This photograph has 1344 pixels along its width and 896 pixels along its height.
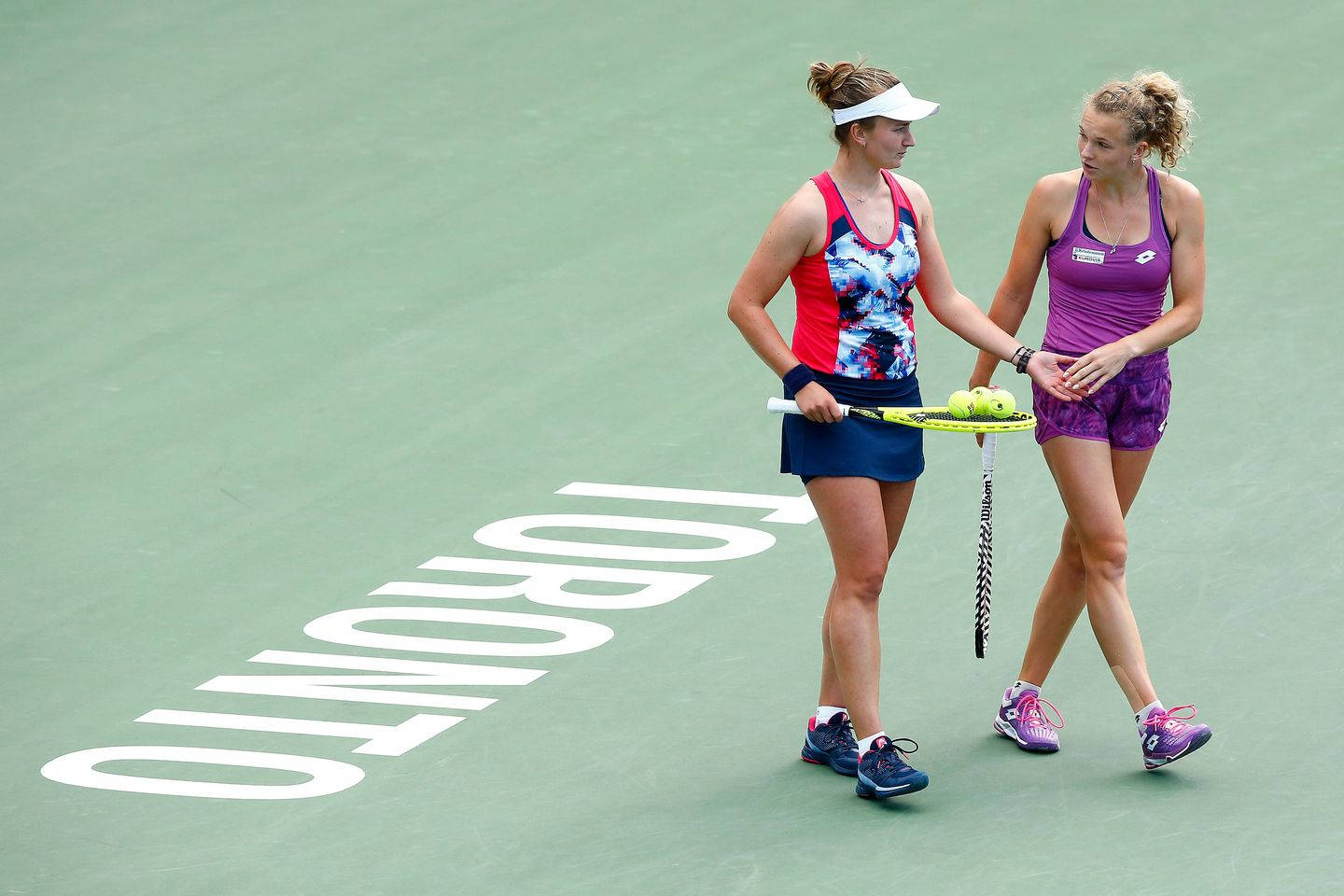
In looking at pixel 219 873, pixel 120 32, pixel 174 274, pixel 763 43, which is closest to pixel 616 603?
pixel 219 873

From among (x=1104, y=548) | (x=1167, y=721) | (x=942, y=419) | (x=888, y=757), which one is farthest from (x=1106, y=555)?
(x=888, y=757)

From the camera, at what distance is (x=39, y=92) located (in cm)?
1248

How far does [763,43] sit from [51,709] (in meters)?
6.98

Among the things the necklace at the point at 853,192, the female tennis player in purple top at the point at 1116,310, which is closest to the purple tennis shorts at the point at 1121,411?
the female tennis player in purple top at the point at 1116,310

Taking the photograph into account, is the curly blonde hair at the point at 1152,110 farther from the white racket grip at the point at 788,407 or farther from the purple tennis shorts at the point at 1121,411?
the white racket grip at the point at 788,407

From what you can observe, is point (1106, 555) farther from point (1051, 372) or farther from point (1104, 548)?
point (1051, 372)

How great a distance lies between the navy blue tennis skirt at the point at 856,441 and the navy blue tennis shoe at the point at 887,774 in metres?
0.76

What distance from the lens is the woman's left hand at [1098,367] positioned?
20.0 ft

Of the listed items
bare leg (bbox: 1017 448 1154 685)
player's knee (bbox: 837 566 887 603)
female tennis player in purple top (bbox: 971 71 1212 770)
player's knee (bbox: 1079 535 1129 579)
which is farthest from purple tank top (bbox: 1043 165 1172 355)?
player's knee (bbox: 837 566 887 603)

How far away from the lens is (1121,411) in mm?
6230

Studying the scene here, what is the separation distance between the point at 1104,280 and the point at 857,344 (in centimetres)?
75

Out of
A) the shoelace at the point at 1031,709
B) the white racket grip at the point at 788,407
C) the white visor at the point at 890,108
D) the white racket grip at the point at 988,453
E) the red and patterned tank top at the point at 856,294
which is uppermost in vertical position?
the white visor at the point at 890,108

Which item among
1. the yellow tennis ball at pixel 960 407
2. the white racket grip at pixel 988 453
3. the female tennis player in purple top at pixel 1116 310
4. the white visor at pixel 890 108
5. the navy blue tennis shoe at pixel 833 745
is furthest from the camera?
the white racket grip at pixel 988 453

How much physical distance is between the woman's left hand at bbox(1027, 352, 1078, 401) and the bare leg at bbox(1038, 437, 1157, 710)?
6.1 inches
